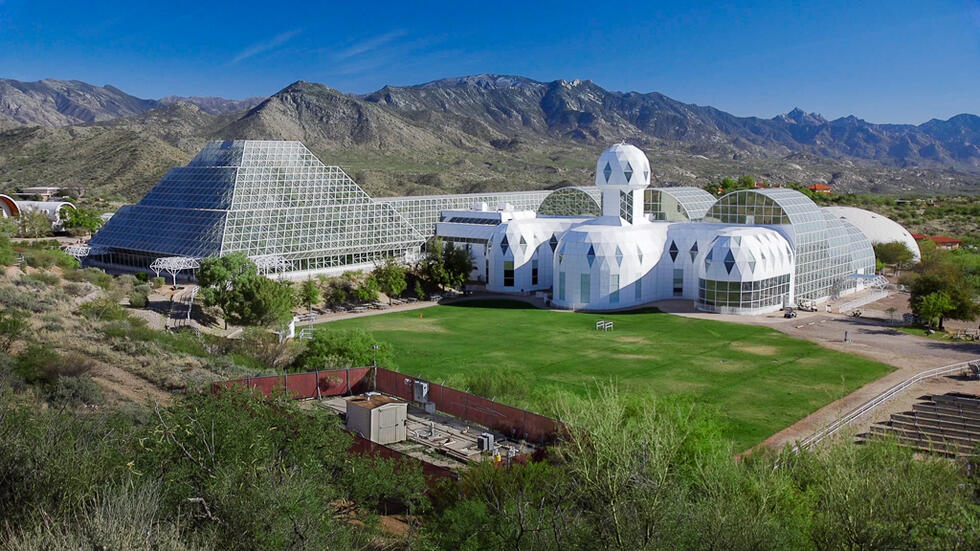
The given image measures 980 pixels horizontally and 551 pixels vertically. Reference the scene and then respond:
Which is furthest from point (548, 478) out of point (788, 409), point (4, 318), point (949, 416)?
point (4, 318)

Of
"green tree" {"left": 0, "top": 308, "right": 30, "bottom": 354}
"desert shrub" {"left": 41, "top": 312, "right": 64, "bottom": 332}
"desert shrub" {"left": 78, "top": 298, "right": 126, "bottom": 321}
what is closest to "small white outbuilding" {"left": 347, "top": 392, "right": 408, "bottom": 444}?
"green tree" {"left": 0, "top": 308, "right": 30, "bottom": 354}

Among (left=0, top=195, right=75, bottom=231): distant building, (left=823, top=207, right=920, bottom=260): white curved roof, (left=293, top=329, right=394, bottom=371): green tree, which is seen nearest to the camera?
A: (left=293, top=329, right=394, bottom=371): green tree

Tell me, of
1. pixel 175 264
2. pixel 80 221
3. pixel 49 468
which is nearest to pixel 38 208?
pixel 80 221

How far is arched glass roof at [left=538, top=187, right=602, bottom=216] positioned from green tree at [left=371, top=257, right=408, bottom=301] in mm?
20049

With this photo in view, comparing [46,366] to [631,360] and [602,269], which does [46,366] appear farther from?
[602,269]

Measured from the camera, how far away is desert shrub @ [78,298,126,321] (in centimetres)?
3420

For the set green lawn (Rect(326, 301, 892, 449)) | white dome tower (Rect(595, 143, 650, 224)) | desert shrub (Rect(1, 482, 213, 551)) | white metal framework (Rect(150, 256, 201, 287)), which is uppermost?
white dome tower (Rect(595, 143, 650, 224))

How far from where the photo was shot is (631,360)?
3741cm

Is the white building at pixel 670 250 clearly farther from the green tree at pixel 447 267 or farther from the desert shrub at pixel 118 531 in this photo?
the desert shrub at pixel 118 531

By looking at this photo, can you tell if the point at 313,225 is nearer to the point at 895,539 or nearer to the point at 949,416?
the point at 949,416

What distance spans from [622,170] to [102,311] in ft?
124

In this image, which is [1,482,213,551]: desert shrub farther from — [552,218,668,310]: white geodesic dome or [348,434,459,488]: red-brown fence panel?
[552,218,668,310]: white geodesic dome

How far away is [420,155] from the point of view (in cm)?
17538

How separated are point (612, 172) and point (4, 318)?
1653 inches
